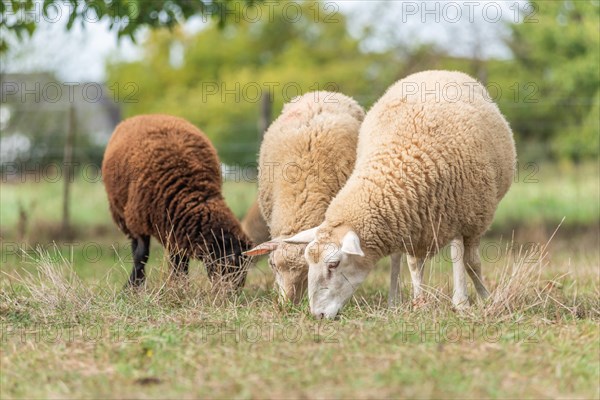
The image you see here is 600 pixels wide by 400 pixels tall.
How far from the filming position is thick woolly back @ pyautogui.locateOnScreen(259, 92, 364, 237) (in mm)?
6270

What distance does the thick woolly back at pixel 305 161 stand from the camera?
6.27 meters

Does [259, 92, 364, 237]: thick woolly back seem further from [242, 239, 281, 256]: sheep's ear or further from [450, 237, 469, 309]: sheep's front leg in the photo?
[450, 237, 469, 309]: sheep's front leg

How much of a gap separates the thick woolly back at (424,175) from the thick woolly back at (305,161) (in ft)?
1.26

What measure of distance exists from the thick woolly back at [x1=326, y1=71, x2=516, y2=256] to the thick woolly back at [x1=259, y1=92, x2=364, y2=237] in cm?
38

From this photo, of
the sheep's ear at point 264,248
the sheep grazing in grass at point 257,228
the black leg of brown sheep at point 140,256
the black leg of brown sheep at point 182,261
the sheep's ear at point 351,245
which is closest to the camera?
the sheep's ear at point 351,245

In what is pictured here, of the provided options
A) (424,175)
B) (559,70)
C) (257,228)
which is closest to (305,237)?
(424,175)

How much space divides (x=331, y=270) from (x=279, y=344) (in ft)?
3.49

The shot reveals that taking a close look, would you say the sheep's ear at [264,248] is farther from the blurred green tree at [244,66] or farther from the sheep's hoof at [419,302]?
the blurred green tree at [244,66]

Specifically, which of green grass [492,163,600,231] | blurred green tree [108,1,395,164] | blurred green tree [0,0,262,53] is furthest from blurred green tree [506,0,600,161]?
blurred green tree [0,0,262,53]

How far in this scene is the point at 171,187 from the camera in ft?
22.4

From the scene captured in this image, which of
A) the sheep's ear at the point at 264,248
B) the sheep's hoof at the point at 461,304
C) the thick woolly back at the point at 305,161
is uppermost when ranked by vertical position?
the thick woolly back at the point at 305,161

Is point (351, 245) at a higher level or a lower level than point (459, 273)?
higher

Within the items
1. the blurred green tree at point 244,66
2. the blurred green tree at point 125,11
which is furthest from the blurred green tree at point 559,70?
the blurred green tree at point 125,11

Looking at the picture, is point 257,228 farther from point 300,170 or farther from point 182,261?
point 300,170
